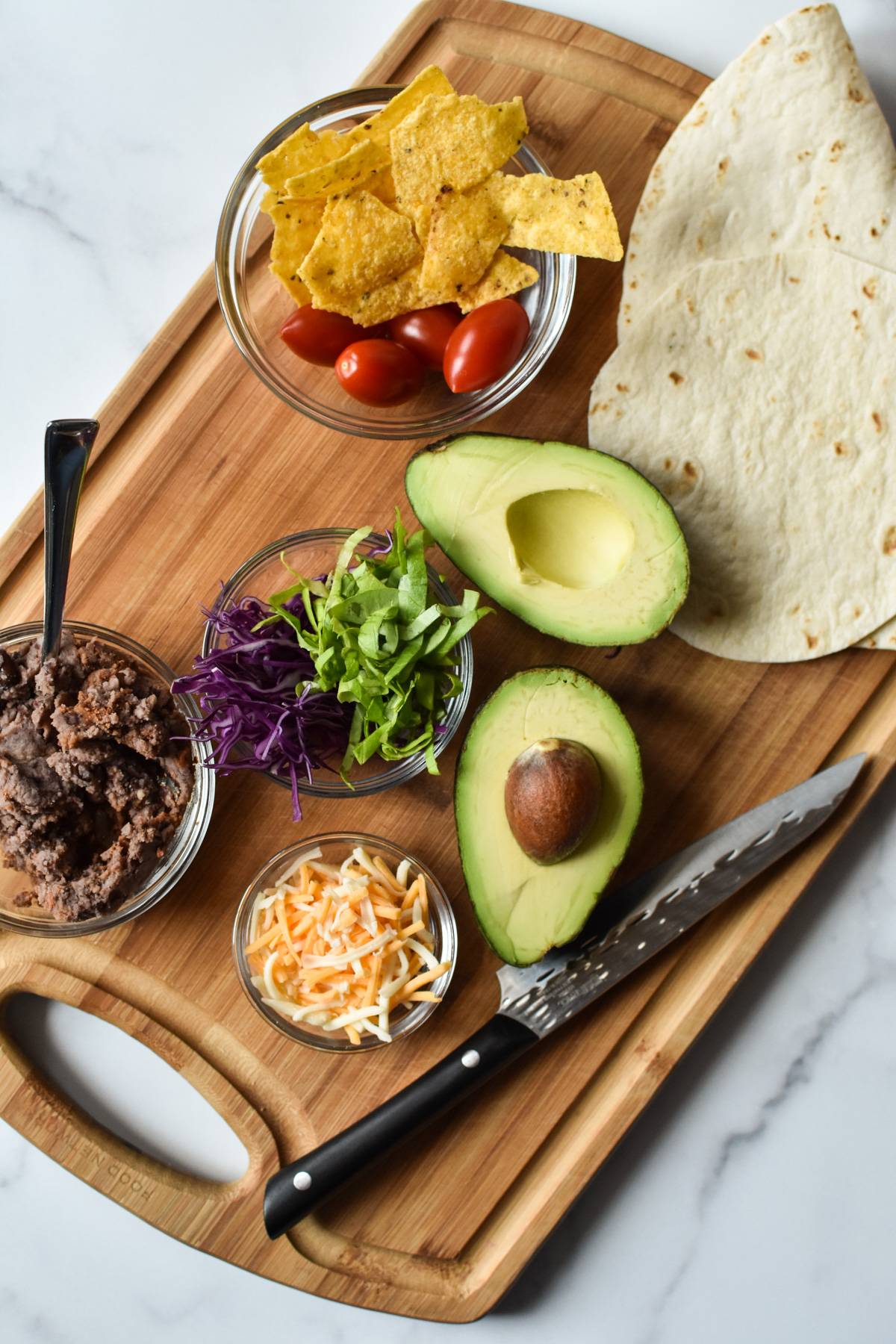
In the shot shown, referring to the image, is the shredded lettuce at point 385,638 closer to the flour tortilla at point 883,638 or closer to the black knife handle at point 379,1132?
the black knife handle at point 379,1132

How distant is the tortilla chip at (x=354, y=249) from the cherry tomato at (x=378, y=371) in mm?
99

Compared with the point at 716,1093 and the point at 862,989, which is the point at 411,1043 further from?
the point at 862,989

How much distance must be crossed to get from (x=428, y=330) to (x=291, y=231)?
0.30 m

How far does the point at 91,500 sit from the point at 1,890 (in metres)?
0.79

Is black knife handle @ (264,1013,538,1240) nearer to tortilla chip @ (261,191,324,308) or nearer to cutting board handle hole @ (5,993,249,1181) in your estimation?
cutting board handle hole @ (5,993,249,1181)

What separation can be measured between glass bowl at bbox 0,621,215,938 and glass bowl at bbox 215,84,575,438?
58 centimetres

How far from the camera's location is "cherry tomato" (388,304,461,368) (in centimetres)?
173

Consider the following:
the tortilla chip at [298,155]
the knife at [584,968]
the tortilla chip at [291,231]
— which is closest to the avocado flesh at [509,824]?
the knife at [584,968]

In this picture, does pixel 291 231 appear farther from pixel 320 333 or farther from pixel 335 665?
pixel 335 665

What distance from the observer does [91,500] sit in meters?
1.86

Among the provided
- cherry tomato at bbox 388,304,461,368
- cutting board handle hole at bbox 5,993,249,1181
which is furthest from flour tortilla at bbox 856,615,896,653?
cutting board handle hole at bbox 5,993,249,1181

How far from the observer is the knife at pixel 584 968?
1701mm

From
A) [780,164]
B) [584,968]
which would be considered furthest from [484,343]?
[584,968]

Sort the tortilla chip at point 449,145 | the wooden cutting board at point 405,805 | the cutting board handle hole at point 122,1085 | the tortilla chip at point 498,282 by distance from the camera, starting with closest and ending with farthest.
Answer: the tortilla chip at point 449,145 → the tortilla chip at point 498,282 → the wooden cutting board at point 405,805 → the cutting board handle hole at point 122,1085
